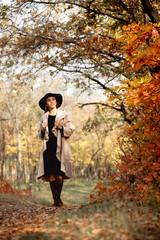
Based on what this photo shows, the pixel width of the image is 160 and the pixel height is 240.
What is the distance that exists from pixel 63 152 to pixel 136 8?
135 inches

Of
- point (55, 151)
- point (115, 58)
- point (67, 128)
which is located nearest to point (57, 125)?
point (67, 128)

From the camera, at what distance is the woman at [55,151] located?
208 inches

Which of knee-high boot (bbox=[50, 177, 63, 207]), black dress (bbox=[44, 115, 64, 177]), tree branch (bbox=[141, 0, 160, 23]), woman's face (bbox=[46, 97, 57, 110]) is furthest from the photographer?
woman's face (bbox=[46, 97, 57, 110])

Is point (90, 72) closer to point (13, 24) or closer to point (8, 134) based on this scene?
point (13, 24)

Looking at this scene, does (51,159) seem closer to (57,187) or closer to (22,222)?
(57,187)

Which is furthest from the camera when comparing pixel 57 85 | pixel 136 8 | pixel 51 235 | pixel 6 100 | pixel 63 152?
pixel 57 85

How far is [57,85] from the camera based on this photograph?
20875 millimetres

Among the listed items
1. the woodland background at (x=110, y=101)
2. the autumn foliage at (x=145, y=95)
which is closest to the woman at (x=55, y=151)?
the woodland background at (x=110, y=101)

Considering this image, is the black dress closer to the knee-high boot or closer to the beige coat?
the beige coat

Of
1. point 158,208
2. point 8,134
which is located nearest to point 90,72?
point 158,208

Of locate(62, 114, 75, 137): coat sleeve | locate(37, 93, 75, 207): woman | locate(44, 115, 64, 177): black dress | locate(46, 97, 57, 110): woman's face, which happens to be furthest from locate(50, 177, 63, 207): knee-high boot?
locate(46, 97, 57, 110): woman's face

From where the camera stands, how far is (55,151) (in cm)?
541

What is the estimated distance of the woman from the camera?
208 inches

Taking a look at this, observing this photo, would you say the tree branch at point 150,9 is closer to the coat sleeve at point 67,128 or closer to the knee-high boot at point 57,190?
the coat sleeve at point 67,128
